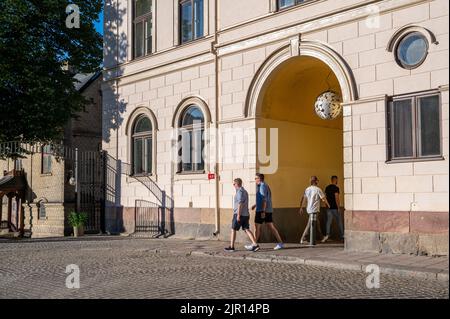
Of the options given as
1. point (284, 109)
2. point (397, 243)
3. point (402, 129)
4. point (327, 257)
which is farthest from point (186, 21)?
point (397, 243)

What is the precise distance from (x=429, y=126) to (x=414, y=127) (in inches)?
12.1

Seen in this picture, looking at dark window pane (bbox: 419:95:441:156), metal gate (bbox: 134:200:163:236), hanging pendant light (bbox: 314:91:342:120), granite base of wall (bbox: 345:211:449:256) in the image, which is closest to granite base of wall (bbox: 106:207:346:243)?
metal gate (bbox: 134:200:163:236)

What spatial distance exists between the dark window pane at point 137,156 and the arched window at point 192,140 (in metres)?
2.19

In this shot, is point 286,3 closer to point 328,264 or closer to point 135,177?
point 328,264

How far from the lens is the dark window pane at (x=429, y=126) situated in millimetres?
11125

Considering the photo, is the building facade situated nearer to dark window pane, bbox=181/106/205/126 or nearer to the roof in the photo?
dark window pane, bbox=181/106/205/126

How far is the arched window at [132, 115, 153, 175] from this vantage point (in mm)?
18375

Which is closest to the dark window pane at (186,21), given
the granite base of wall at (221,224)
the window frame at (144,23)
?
the window frame at (144,23)

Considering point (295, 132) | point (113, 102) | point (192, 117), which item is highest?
point (113, 102)

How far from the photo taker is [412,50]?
11.5 meters

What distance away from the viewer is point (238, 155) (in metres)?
15.1

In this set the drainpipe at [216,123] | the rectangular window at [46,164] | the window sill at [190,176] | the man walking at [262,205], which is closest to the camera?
the man walking at [262,205]

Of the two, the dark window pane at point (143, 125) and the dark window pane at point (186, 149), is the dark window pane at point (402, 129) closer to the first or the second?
the dark window pane at point (186, 149)
